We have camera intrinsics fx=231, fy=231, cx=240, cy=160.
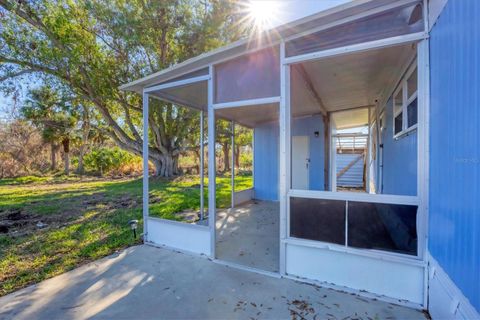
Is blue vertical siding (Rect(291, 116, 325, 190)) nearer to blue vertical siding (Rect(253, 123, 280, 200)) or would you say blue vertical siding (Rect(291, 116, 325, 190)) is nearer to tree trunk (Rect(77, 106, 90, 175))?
blue vertical siding (Rect(253, 123, 280, 200))

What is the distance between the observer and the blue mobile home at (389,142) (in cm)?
154

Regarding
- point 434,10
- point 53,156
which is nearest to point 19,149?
point 53,156

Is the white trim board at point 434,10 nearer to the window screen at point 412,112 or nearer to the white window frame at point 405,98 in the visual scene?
the white window frame at point 405,98

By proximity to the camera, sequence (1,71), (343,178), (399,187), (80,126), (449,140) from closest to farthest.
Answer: (449,140) → (399,187) → (1,71) → (343,178) → (80,126)

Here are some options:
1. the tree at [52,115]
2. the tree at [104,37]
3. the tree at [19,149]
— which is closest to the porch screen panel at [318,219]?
the tree at [104,37]

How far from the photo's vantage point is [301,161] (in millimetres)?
6918

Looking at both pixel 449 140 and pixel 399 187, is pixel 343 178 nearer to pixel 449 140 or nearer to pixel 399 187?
pixel 399 187

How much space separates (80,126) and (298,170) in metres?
13.0

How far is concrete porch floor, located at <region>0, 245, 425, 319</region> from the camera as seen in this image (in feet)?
6.82

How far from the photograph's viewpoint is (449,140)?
67.6 inches

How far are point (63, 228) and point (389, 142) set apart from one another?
21.2 ft

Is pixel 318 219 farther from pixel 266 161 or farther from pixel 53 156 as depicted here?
pixel 53 156

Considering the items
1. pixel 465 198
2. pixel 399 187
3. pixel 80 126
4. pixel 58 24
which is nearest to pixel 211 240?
pixel 465 198

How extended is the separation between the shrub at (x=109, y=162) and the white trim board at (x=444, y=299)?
15901mm
